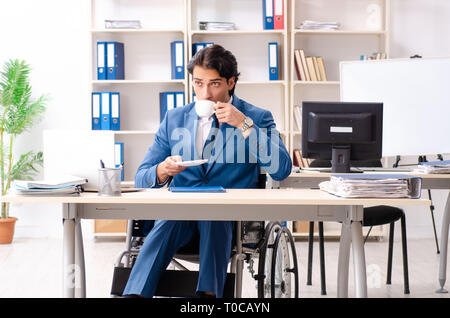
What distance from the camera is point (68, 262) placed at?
1989 mm

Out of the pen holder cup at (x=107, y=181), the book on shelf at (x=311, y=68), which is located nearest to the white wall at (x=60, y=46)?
the book on shelf at (x=311, y=68)

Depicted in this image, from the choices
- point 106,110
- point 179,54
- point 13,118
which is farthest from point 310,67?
point 13,118

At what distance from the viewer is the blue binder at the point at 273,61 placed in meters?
5.03

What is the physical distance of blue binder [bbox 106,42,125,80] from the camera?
195 inches

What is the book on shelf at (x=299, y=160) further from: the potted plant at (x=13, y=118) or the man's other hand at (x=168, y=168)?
the man's other hand at (x=168, y=168)

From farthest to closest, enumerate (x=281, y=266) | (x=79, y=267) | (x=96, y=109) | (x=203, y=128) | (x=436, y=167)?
(x=96, y=109) → (x=436, y=167) → (x=281, y=266) → (x=203, y=128) → (x=79, y=267)

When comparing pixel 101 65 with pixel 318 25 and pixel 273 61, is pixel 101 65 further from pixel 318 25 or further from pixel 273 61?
pixel 318 25

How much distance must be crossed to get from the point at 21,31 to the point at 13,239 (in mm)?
1800

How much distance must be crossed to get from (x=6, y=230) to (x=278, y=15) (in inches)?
113

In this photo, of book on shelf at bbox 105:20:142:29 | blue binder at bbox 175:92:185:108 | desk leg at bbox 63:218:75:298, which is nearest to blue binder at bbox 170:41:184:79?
blue binder at bbox 175:92:185:108

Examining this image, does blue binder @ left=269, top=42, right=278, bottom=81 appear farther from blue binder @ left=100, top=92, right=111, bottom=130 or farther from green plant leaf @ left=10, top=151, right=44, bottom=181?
green plant leaf @ left=10, top=151, right=44, bottom=181

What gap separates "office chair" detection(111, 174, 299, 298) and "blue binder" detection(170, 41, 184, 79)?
2.52 metres

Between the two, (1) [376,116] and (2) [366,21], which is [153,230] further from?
(2) [366,21]

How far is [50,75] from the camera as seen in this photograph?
5211 mm
